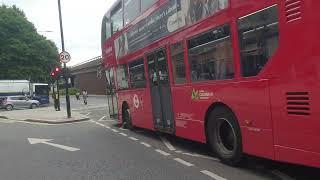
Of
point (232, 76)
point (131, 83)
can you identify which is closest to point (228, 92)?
Result: point (232, 76)

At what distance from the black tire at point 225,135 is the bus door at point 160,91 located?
2.25 metres

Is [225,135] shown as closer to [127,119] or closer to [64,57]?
[127,119]

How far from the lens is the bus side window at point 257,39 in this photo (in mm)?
7203

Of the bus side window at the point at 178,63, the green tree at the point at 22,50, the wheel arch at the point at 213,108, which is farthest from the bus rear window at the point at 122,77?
the green tree at the point at 22,50

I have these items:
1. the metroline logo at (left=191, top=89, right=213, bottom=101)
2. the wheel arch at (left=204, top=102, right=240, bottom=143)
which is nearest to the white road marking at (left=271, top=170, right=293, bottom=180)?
the wheel arch at (left=204, top=102, right=240, bottom=143)

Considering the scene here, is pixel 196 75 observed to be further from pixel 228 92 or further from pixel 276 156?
pixel 276 156

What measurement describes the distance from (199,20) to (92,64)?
216ft

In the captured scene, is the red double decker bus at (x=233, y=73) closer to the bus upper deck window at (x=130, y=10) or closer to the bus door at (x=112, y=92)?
the bus upper deck window at (x=130, y=10)

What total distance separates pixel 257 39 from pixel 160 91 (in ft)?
16.2

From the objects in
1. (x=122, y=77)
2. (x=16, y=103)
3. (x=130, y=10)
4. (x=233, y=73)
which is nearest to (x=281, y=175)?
(x=233, y=73)

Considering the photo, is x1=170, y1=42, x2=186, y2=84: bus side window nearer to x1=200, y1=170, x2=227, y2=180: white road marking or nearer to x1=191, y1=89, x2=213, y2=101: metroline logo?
x1=191, y1=89, x2=213, y2=101: metroline logo

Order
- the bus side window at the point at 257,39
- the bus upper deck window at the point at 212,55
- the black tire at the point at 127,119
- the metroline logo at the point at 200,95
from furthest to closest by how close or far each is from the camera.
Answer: the black tire at the point at 127,119 → the metroline logo at the point at 200,95 → the bus upper deck window at the point at 212,55 → the bus side window at the point at 257,39

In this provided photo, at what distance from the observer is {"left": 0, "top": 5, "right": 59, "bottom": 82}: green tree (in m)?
56.4

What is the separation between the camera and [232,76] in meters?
8.46
